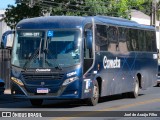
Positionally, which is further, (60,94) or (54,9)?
(54,9)

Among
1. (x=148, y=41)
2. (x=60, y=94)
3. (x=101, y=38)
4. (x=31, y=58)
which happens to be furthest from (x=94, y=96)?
(x=148, y=41)

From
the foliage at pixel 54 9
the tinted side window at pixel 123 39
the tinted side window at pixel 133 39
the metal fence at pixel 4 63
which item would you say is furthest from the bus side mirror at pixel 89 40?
the foliage at pixel 54 9

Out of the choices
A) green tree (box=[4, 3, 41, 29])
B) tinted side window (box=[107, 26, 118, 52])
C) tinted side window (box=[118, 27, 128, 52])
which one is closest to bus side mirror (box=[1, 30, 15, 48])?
tinted side window (box=[107, 26, 118, 52])

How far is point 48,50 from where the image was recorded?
1844 cm

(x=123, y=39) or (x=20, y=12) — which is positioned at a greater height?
(x=20, y=12)

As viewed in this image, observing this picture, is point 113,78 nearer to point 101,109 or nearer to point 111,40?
point 111,40

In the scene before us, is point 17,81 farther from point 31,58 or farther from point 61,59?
point 61,59

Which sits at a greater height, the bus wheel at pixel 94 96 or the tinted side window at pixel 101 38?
the tinted side window at pixel 101 38

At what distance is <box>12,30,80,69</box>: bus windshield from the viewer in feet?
60.2

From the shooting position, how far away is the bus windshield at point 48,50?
18344 millimetres

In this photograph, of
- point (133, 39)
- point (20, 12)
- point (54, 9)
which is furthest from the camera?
point (54, 9)

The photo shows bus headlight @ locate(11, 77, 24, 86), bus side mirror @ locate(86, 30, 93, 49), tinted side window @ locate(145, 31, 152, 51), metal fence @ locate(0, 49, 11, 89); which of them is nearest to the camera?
bus headlight @ locate(11, 77, 24, 86)

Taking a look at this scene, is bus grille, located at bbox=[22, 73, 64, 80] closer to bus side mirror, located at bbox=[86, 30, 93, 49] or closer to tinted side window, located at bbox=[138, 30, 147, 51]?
bus side mirror, located at bbox=[86, 30, 93, 49]

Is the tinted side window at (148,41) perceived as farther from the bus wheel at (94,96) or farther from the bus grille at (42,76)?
the bus grille at (42,76)
